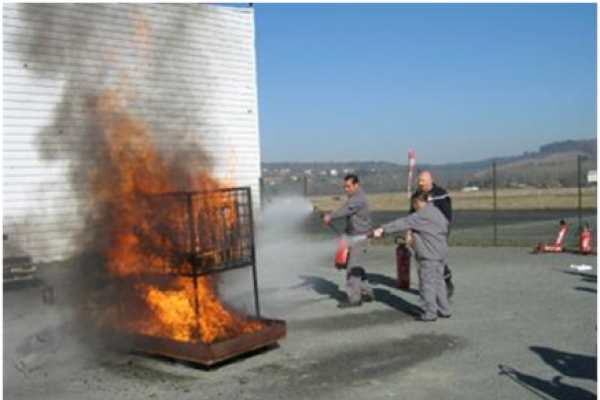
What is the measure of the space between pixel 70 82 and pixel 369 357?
7019 mm

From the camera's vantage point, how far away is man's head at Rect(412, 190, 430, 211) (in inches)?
344

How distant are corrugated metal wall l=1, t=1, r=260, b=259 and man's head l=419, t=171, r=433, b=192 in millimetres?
2988

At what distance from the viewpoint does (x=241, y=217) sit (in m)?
7.50

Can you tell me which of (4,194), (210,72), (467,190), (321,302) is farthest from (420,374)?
(467,190)

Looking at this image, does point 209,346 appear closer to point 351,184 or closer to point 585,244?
point 351,184

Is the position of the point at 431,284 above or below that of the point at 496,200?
above

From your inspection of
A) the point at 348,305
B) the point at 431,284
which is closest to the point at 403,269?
the point at 348,305

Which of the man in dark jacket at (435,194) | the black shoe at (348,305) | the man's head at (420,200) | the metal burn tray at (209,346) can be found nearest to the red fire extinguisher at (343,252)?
the black shoe at (348,305)

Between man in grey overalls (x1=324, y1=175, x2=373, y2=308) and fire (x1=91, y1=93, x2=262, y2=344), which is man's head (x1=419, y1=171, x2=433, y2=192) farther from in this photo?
fire (x1=91, y1=93, x2=262, y2=344)

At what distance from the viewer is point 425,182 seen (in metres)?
9.33

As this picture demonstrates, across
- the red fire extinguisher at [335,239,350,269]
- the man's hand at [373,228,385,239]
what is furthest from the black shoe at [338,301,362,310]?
the man's hand at [373,228,385,239]

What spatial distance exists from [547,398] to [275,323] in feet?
9.90

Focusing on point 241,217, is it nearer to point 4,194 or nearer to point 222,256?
point 222,256

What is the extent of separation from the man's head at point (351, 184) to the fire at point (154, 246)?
231 cm
